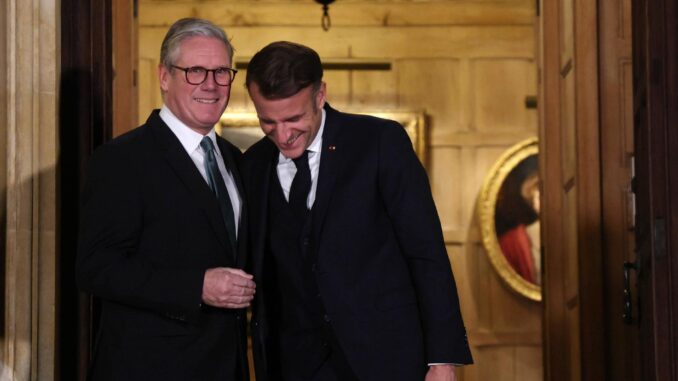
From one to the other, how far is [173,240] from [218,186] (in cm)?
22

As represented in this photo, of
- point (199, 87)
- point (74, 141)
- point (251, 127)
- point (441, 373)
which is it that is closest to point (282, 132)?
point (199, 87)

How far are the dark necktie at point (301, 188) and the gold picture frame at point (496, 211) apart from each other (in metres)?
4.48

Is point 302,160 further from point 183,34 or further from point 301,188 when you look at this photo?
point 183,34

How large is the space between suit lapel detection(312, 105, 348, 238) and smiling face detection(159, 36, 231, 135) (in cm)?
30

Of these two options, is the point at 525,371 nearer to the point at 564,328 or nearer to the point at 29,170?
the point at 564,328

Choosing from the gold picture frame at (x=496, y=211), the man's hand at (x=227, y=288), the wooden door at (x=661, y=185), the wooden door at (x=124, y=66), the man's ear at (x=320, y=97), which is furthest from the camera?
the gold picture frame at (x=496, y=211)

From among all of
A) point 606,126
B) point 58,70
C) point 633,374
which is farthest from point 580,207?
point 58,70

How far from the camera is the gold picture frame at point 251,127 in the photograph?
306 inches

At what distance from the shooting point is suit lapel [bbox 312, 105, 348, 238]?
3305mm

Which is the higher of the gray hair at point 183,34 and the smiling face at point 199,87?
the gray hair at point 183,34

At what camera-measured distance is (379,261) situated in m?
3.33

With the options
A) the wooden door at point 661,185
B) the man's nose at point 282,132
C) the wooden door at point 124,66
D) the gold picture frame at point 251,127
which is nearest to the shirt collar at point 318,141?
the man's nose at point 282,132

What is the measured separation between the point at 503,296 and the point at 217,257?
15.5 feet

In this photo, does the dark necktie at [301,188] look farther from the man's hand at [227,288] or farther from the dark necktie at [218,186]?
the man's hand at [227,288]
